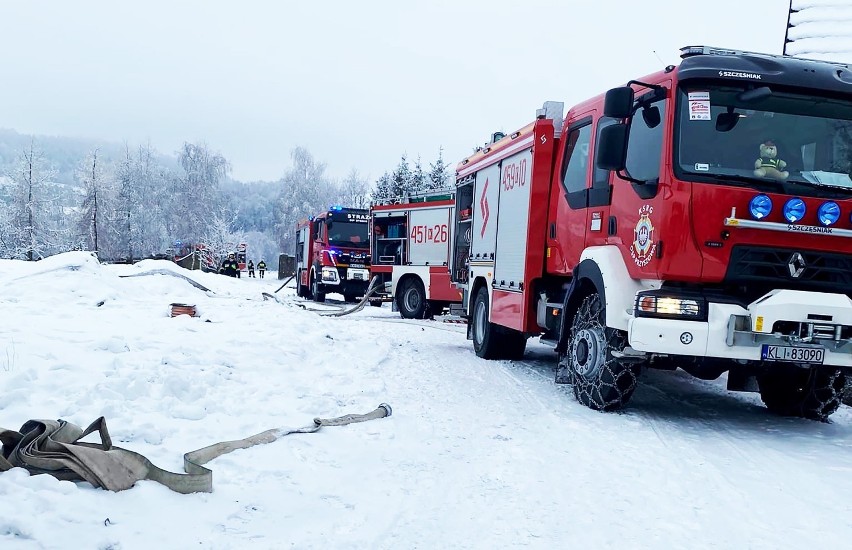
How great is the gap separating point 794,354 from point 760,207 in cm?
117

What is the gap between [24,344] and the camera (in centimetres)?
572

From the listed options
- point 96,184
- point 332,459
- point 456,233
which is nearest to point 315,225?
point 456,233

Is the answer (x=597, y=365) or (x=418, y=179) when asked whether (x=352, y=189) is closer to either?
(x=418, y=179)

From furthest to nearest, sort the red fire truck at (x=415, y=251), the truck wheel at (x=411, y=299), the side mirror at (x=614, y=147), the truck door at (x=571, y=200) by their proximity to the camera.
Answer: the truck wheel at (x=411, y=299), the red fire truck at (x=415, y=251), the truck door at (x=571, y=200), the side mirror at (x=614, y=147)

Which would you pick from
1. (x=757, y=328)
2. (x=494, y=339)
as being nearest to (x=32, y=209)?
(x=494, y=339)

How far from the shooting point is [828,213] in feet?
17.3

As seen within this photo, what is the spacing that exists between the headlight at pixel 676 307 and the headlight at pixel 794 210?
0.91 m

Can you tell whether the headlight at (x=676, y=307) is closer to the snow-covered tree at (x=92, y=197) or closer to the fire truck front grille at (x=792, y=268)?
the fire truck front grille at (x=792, y=268)

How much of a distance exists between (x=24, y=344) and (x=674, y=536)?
5.27m

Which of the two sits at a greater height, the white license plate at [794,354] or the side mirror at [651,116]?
the side mirror at [651,116]

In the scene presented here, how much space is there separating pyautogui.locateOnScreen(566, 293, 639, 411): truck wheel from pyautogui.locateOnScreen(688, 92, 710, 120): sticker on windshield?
1829 millimetres

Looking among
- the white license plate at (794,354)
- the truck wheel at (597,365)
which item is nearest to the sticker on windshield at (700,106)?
the truck wheel at (597,365)

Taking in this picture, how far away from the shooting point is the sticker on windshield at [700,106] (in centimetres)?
555

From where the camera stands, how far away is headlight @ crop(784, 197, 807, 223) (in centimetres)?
524
